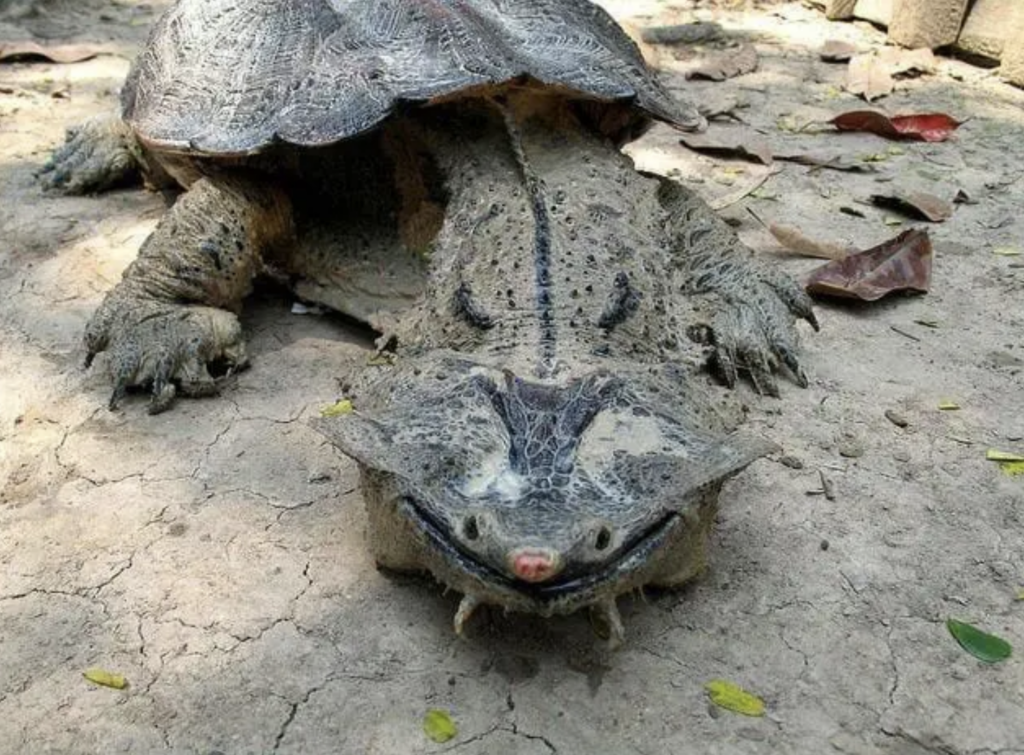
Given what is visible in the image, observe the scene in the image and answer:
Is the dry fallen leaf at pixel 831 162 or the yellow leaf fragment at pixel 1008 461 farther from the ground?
the yellow leaf fragment at pixel 1008 461

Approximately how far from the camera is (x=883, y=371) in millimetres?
3498

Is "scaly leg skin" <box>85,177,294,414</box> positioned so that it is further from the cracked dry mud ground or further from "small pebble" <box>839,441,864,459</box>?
"small pebble" <box>839,441,864,459</box>

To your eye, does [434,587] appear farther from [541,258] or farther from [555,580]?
[541,258]

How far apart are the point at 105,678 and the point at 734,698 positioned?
4.42 feet

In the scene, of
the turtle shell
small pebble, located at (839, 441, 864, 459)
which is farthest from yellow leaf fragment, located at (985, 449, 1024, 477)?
the turtle shell

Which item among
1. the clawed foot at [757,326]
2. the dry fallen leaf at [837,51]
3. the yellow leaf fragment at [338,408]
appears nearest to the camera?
the yellow leaf fragment at [338,408]

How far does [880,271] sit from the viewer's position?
400cm

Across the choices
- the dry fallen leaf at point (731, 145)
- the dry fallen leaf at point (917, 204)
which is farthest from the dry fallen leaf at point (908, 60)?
the dry fallen leaf at point (917, 204)

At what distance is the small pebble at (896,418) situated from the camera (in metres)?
3.20

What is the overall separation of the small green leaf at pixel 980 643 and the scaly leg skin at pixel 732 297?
1.09 m

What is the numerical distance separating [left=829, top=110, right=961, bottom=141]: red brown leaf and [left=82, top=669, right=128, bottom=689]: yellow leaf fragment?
4.75m

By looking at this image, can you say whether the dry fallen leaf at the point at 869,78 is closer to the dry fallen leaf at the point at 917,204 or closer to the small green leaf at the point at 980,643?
the dry fallen leaf at the point at 917,204

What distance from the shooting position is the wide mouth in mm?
2012

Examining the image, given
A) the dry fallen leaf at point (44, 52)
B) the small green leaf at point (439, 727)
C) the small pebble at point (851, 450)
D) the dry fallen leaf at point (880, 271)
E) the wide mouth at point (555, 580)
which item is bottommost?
the dry fallen leaf at point (44, 52)
